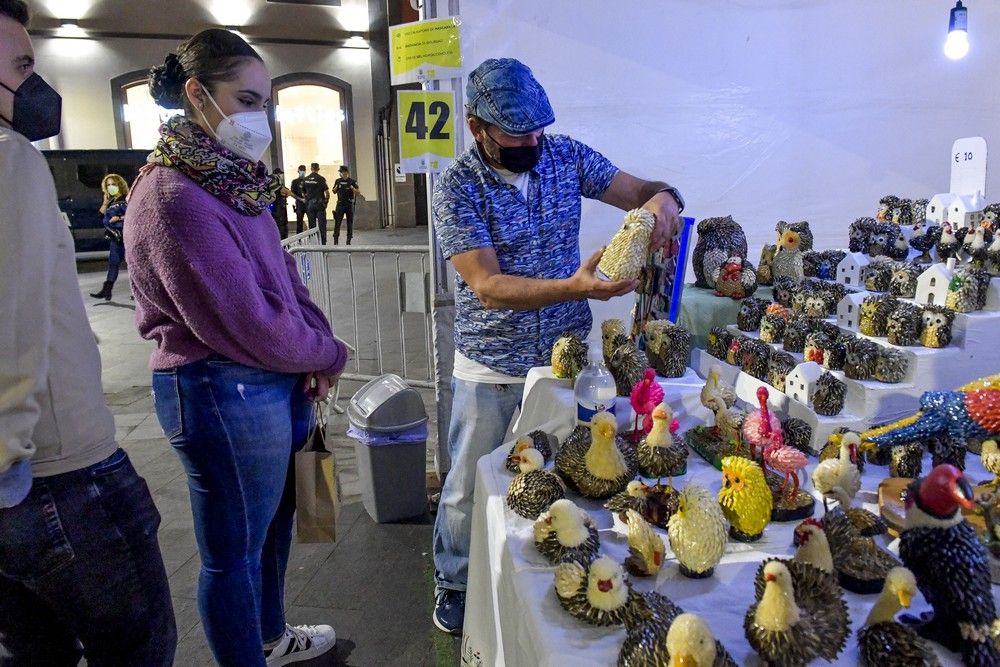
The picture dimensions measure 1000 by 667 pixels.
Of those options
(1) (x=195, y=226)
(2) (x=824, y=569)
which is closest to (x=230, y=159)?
(1) (x=195, y=226)

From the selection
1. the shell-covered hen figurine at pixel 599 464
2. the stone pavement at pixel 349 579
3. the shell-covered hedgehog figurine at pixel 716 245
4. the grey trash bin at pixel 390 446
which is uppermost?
the shell-covered hedgehog figurine at pixel 716 245

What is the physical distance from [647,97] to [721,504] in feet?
7.41

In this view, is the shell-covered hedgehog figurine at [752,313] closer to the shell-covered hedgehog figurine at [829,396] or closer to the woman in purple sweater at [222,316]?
the shell-covered hedgehog figurine at [829,396]

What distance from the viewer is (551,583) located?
1.23 m

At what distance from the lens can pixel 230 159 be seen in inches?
63.7

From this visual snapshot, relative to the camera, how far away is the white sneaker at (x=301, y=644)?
7.47ft

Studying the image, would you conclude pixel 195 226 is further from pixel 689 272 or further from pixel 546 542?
pixel 689 272

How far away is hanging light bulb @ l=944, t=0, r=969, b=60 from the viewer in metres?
3.35

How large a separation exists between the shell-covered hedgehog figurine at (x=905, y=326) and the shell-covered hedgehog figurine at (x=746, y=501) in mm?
1104

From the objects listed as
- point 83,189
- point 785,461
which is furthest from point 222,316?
point 83,189

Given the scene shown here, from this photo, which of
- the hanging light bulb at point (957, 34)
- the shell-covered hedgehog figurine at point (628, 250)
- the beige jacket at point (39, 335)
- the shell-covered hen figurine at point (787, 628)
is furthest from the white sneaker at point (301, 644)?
the hanging light bulb at point (957, 34)

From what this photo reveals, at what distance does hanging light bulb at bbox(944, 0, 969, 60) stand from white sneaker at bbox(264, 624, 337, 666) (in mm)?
3888

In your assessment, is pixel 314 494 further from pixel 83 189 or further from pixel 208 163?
pixel 83 189

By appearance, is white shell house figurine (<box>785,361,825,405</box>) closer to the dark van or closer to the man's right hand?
the man's right hand
